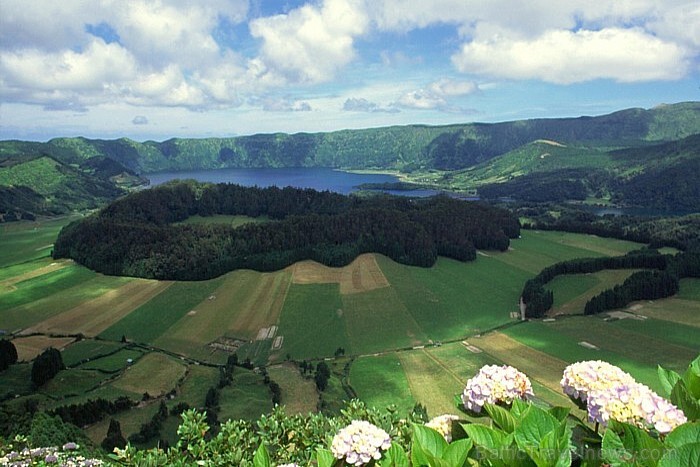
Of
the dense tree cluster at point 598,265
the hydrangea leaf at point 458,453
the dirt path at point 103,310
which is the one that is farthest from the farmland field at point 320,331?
the hydrangea leaf at point 458,453

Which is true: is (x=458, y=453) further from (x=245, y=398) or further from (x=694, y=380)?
(x=245, y=398)

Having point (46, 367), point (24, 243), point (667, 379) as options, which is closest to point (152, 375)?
point (46, 367)

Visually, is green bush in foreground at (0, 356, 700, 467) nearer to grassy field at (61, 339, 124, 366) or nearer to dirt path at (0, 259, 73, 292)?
grassy field at (61, 339, 124, 366)

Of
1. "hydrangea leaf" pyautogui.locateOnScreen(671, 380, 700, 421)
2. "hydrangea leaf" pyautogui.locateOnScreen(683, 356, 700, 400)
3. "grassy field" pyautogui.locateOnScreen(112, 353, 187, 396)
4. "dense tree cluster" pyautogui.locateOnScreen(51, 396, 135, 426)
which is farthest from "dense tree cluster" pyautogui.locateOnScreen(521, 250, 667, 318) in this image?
"hydrangea leaf" pyautogui.locateOnScreen(671, 380, 700, 421)

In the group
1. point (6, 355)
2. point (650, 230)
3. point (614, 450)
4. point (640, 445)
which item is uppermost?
point (640, 445)

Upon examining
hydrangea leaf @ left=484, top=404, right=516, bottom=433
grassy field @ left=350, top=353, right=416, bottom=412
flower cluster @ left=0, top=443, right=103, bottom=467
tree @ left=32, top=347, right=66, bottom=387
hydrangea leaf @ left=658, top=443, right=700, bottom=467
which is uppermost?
hydrangea leaf @ left=658, top=443, right=700, bottom=467

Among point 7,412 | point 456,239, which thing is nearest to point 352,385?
point 7,412

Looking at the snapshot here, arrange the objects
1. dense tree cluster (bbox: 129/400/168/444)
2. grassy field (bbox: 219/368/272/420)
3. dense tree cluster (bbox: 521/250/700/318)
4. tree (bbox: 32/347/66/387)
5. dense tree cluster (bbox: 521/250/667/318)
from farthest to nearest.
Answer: dense tree cluster (bbox: 521/250/667/318) → dense tree cluster (bbox: 521/250/700/318) → tree (bbox: 32/347/66/387) → grassy field (bbox: 219/368/272/420) → dense tree cluster (bbox: 129/400/168/444)
